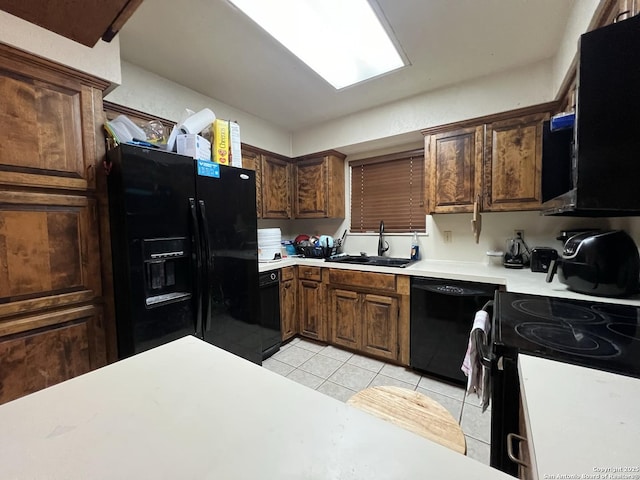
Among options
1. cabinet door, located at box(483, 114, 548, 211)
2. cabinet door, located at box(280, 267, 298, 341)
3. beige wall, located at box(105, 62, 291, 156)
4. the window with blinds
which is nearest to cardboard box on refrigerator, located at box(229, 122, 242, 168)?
beige wall, located at box(105, 62, 291, 156)

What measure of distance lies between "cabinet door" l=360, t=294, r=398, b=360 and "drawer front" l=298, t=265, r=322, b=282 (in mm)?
510

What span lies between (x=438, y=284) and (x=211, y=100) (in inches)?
99.3

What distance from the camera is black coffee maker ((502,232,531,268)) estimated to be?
213 cm

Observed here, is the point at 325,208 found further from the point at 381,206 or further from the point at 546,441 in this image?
the point at 546,441

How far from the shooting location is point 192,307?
1.63 meters

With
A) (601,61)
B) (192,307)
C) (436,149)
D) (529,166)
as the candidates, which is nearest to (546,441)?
(601,61)

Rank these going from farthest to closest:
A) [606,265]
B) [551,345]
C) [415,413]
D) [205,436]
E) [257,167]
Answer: [257,167]
[606,265]
[415,413]
[551,345]
[205,436]

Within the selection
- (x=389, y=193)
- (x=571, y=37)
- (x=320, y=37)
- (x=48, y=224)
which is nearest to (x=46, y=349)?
(x=48, y=224)

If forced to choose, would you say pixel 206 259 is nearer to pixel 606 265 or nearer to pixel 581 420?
pixel 581 420

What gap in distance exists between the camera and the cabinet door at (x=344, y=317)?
2463mm

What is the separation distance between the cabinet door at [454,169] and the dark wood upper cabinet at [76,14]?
6.99 feet

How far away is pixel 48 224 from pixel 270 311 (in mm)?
1624

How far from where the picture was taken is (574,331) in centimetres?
93

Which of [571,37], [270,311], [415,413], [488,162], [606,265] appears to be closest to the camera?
[415,413]
